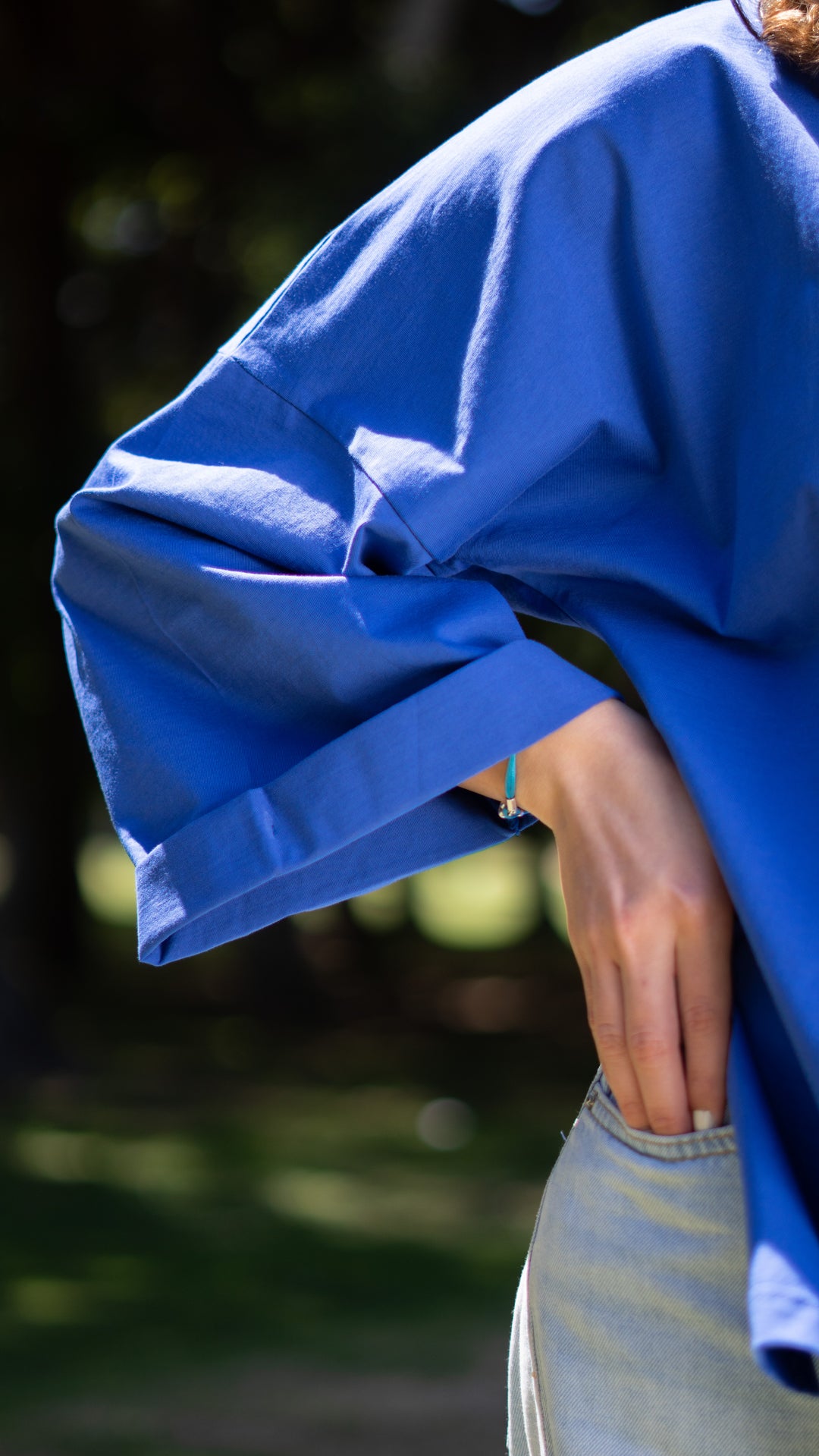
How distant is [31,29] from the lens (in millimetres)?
9953

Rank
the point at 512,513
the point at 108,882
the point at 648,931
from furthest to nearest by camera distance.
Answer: the point at 108,882 < the point at 512,513 < the point at 648,931

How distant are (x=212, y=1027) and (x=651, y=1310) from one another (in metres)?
11.8

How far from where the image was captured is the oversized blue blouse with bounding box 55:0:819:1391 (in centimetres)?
110

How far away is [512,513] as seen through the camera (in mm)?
1195

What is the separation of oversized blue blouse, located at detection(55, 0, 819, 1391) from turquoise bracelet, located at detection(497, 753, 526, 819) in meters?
0.04

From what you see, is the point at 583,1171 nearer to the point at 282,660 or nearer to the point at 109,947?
the point at 282,660

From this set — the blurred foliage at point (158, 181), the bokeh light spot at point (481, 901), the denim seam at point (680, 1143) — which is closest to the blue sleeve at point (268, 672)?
the denim seam at point (680, 1143)

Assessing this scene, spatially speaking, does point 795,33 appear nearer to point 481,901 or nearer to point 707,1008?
point 707,1008

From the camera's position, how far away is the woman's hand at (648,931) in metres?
1.05

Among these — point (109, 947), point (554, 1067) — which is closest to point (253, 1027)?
point (554, 1067)

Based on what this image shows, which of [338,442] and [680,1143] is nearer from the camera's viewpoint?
[680,1143]

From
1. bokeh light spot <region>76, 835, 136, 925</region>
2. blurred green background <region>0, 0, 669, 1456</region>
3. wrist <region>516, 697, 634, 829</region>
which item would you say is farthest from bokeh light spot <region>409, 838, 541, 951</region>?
wrist <region>516, 697, 634, 829</region>

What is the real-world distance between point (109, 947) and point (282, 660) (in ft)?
54.2

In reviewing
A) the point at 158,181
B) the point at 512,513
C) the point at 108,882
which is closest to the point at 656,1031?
the point at 512,513
